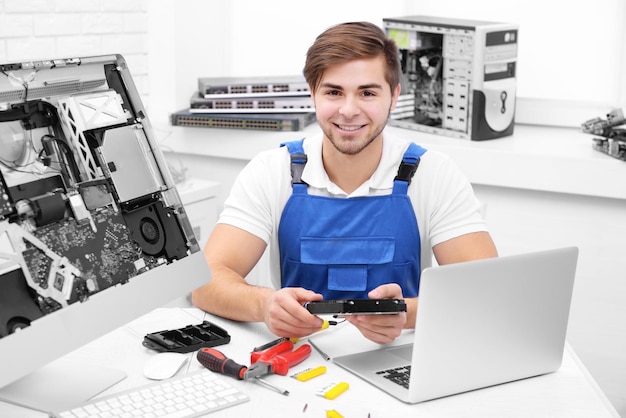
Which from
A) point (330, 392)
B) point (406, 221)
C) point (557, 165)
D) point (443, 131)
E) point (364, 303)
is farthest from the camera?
point (443, 131)

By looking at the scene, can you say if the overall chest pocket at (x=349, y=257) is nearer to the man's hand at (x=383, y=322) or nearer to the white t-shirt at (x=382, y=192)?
the white t-shirt at (x=382, y=192)

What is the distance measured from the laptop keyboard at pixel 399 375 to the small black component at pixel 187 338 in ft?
1.07

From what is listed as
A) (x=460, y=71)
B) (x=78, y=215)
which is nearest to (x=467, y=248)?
(x=78, y=215)

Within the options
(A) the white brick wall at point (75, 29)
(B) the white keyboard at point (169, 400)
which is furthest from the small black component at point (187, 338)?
(A) the white brick wall at point (75, 29)

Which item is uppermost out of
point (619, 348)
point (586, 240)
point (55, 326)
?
point (55, 326)

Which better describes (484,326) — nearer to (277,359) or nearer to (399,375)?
(399,375)

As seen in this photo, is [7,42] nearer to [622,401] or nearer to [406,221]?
[406,221]

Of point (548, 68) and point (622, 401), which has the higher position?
point (548, 68)

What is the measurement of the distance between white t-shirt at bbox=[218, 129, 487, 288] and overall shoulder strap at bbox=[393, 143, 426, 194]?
0.02m

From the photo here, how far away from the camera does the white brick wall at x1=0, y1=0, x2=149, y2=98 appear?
275cm

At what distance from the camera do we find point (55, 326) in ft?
4.09

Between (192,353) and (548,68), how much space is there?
81.4 inches

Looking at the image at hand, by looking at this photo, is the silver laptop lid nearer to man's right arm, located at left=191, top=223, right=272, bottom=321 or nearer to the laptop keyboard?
the laptop keyboard

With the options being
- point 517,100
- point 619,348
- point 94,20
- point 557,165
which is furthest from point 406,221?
point 94,20
